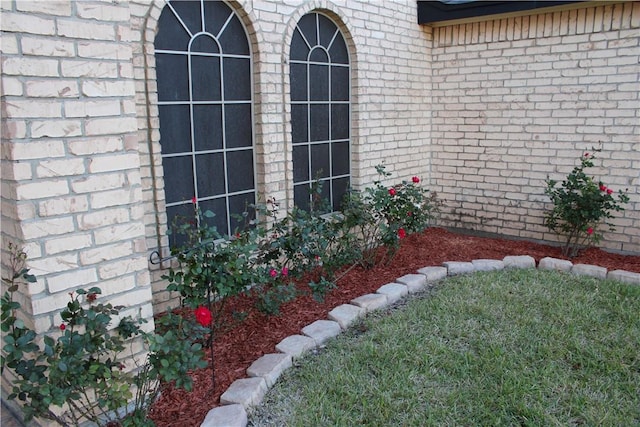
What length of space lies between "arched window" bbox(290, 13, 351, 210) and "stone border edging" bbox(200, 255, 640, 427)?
4.61ft

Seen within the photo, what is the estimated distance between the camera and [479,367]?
9.77ft

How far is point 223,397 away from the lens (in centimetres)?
264

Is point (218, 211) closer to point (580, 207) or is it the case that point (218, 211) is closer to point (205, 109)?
point (205, 109)

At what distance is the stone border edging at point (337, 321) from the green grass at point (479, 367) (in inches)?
3.4

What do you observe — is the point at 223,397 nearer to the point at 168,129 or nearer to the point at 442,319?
the point at 442,319

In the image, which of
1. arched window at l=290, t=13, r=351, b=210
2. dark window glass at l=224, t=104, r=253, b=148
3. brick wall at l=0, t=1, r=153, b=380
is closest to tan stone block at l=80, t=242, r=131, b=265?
brick wall at l=0, t=1, r=153, b=380

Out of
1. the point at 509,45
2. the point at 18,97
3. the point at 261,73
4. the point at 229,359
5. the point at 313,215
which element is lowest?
the point at 229,359

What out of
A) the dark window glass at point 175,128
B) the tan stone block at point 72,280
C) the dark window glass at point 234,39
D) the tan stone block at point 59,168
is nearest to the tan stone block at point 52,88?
the tan stone block at point 59,168

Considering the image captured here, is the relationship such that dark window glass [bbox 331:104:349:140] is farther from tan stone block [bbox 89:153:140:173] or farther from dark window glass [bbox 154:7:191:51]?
tan stone block [bbox 89:153:140:173]

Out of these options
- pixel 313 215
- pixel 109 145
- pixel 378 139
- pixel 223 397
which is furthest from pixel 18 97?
pixel 378 139

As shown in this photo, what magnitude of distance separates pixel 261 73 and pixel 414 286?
239 centimetres

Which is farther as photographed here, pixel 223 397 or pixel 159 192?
pixel 159 192

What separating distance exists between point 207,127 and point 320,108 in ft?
4.87

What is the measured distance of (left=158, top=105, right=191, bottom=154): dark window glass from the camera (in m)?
3.72
